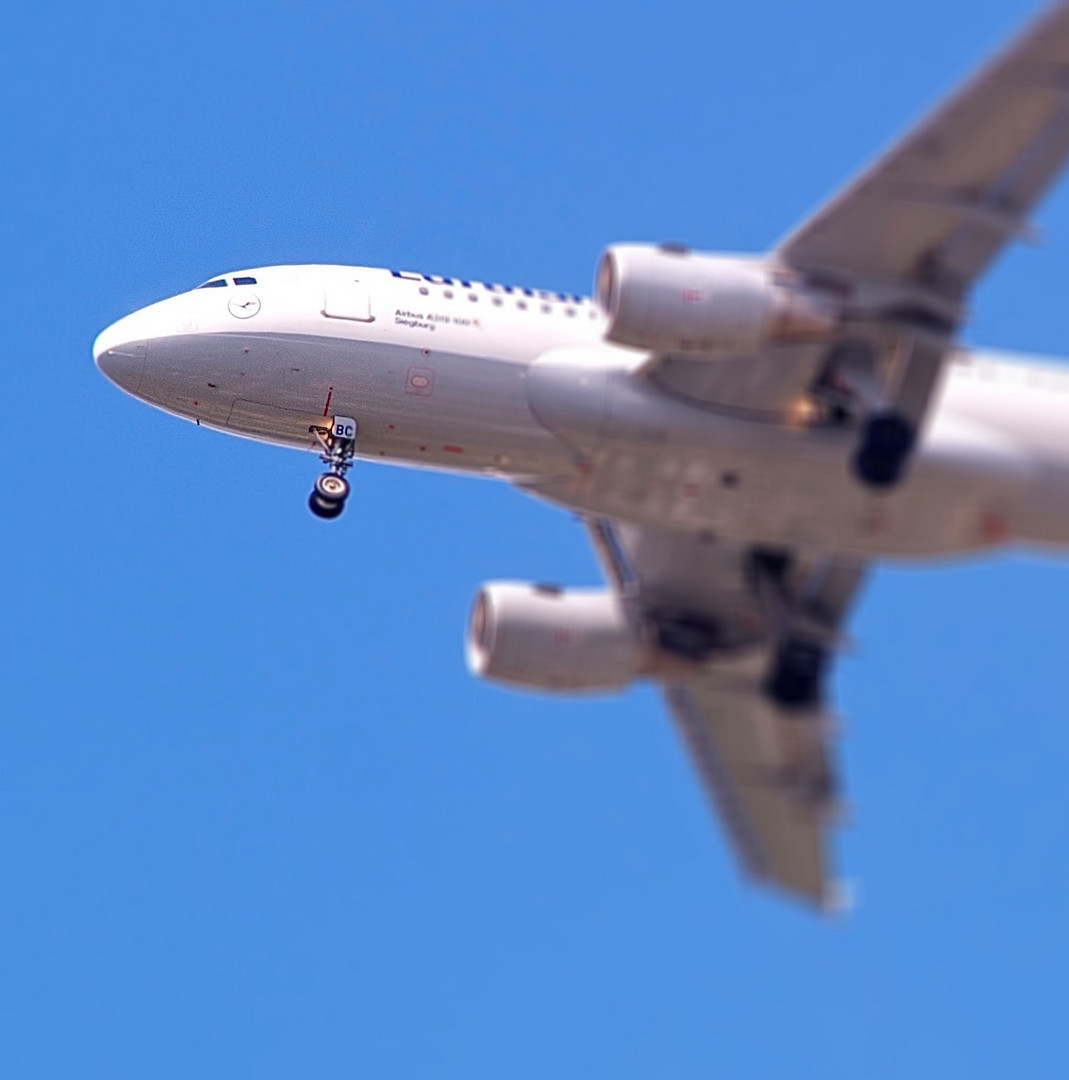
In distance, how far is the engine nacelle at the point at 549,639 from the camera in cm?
3703

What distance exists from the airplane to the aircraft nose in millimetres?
47

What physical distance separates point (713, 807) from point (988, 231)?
12.3 metres

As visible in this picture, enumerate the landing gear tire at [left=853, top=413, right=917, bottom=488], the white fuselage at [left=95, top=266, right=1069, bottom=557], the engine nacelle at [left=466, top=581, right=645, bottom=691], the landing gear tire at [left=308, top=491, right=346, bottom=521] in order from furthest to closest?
the landing gear tire at [left=308, top=491, right=346, bottom=521] → the engine nacelle at [left=466, top=581, right=645, bottom=691] → the white fuselage at [left=95, top=266, right=1069, bottom=557] → the landing gear tire at [left=853, top=413, right=917, bottom=488]

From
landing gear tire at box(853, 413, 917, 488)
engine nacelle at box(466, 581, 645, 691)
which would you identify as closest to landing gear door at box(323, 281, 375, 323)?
engine nacelle at box(466, 581, 645, 691)

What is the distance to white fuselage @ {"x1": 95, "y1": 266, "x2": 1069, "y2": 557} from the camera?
3531 centimetres

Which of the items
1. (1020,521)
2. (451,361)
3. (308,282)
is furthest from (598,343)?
(1020,521)

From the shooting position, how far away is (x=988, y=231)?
108 feet

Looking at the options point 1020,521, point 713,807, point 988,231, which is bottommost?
point 713,807

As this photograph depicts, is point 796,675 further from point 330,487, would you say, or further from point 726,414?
point 330,487

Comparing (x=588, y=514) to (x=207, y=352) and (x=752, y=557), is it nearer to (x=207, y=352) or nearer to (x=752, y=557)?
(x=752, y=557)

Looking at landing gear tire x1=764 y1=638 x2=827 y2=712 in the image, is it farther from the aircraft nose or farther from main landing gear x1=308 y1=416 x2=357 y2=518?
the aircraft nose

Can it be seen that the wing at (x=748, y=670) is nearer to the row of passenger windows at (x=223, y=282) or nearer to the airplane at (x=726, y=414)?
the airplane at (x=726, y=414)

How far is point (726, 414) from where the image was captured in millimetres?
35281

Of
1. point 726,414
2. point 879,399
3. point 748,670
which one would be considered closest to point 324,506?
point 726,414
